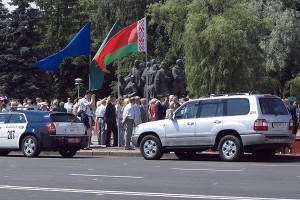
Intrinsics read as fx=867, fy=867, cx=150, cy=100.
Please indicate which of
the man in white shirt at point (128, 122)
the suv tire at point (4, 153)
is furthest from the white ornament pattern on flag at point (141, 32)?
the suv tire at point (4, 153)

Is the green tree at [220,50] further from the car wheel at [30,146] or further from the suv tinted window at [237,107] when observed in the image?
the suv tinted window at [237,107]

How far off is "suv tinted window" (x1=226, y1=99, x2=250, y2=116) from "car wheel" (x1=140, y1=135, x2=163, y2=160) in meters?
2.53

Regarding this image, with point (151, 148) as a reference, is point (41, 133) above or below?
above

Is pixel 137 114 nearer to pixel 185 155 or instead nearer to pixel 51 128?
pixel 185 155

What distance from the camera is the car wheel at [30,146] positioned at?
27188mm

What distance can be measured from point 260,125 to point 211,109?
1780 millimetres

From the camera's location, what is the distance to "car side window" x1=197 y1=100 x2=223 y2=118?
24.5m

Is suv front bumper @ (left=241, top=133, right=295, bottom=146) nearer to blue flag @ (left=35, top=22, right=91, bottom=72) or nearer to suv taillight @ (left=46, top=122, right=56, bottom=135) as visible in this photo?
suv taillight @ (left=46, top=122, right=56, bottom=135)

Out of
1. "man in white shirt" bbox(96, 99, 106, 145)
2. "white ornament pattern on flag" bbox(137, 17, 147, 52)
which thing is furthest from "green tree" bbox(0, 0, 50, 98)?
"man in white shirt" bbox(96, 99, 106, 145)

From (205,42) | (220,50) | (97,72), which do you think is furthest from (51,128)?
(220,50)

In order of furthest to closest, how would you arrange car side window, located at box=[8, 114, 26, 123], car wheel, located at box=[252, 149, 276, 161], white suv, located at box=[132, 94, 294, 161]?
car side window, located at box=[8, 114, 26, 123] → car wheel, located at box=[252, 149, 276, 161] → white suv, located at box=[132, 94, 294, 161]

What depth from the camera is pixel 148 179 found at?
1820cm

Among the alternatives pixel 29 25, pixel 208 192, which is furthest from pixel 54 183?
pixel 29 25

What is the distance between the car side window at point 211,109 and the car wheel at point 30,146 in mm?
5545
